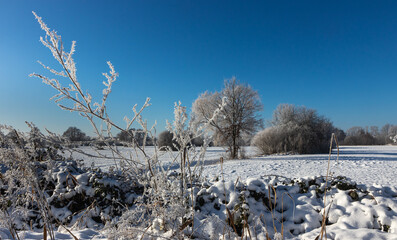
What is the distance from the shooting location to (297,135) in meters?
16.8

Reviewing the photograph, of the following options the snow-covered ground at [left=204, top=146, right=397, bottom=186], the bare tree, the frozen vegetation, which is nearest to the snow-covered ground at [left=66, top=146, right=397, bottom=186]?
the snow-covered ground at [left=204, top=146, right=397, bottom=186]

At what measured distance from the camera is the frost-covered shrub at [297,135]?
16500mm

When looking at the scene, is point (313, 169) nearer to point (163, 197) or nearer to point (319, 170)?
point (319, 170)

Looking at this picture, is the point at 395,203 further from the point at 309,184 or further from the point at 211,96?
the point at 211,96

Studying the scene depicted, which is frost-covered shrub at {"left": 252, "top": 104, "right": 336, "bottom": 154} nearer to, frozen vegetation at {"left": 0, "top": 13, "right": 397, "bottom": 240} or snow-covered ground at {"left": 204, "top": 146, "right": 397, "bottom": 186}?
snow-covered ground at {"left": 204, "top": 146, "right": 397, "bottom": 186}

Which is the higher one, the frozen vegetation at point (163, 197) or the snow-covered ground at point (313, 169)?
the frozen vegetation at point (163, 197)

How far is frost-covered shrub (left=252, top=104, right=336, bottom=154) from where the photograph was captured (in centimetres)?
1650

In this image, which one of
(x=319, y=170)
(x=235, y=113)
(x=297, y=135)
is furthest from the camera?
(x=297, y=135)

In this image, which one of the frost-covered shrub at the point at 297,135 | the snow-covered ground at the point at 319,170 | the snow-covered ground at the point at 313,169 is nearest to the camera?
the snow-covered ground at the point at 319,170

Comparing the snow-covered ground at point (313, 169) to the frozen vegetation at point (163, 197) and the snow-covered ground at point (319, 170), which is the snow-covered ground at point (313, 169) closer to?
the snow-covered ground at point (319, 170)

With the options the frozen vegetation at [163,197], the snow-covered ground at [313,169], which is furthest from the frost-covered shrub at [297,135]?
the frozen vegetation at [163,197]

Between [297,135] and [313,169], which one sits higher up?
[297,135]

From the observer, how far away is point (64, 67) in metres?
1.43

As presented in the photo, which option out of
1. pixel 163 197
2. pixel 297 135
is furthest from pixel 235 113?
pixel 163 197
